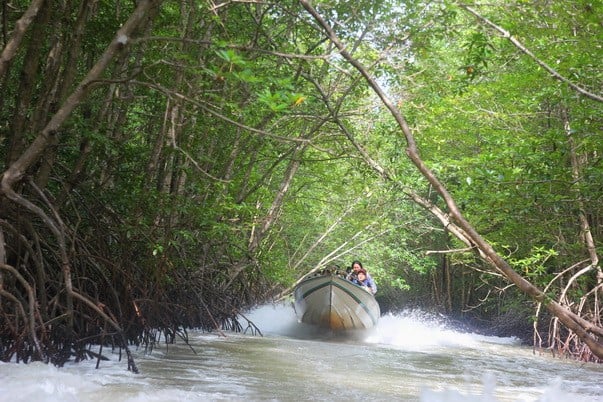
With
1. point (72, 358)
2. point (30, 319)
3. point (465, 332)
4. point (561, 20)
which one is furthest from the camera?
point (465, 332)

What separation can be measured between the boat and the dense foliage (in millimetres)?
1043

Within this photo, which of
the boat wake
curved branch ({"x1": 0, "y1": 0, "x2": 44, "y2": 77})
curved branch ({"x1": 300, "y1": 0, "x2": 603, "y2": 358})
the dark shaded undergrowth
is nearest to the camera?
→ curved branch ({"x1": 0, "y1": 0, "x2": 44, "y2": 77})

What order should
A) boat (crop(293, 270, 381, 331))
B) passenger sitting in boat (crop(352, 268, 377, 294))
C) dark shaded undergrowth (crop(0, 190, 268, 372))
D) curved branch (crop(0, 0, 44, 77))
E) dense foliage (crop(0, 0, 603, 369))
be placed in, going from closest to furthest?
curved branch (crop(0, 0, 44, 77))
dark shaded undergrowth (crop(0, 190, 268, 372))
dense foliage (crop(0, 0, 603, 369))
boat (crop(293, 270, 381, 331))
passenger sitting in boat (crop(352, 268, 377, 294))

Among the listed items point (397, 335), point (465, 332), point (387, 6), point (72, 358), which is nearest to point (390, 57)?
point (387, 6)

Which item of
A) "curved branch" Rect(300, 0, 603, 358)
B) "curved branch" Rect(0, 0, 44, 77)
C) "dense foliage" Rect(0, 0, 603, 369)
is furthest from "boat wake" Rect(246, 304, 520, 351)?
"curved branch" Rect(0, 0, 44, 77)

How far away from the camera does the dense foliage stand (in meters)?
4.59

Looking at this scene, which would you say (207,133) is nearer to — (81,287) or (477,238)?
(81,287)

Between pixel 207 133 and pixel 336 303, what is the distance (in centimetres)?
526

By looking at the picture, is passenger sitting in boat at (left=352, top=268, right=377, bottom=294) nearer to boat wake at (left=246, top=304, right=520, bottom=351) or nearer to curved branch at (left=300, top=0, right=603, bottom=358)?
boat wake at (left=246, top=304, right=520, bottom=351)

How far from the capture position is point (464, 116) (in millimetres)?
10680

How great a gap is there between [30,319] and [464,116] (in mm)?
8182

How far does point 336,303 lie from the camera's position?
1150cm

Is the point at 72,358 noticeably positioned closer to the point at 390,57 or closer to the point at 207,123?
the point at 207,123

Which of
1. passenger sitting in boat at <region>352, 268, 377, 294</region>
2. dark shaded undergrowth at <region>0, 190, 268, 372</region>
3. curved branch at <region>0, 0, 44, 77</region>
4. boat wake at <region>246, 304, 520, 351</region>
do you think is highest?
curved branch at <region>0, 0, 44, 77</region>
